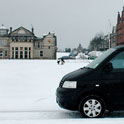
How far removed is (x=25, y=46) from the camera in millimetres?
89000

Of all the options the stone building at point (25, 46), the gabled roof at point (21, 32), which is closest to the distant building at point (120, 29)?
the stone building at point (25, 46)

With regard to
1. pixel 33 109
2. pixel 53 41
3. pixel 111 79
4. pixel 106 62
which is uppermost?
pixel 53 41

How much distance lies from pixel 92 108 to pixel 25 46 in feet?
275

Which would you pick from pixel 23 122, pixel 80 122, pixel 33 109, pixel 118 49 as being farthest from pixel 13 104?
pixel 118 49

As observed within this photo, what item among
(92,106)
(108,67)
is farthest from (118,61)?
(92,106)

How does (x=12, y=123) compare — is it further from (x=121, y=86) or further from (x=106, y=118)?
(x=121, y=86)

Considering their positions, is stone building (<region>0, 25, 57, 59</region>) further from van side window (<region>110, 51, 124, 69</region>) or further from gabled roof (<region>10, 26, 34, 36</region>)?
van side window (<region>110, 51, 124, 69</region>)

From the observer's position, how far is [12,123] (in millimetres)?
6051

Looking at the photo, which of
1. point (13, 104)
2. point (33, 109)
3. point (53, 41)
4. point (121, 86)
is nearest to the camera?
point (121, 86)

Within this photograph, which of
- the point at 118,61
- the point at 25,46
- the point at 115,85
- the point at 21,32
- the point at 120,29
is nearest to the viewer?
the point at 115,85

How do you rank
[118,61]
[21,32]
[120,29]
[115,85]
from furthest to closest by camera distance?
[21,32]
[120,29]
[118,61]
[115,85]

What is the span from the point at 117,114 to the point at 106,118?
2.51 feet

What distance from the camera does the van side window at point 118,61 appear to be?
661cm

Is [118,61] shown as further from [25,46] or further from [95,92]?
[25,46]
